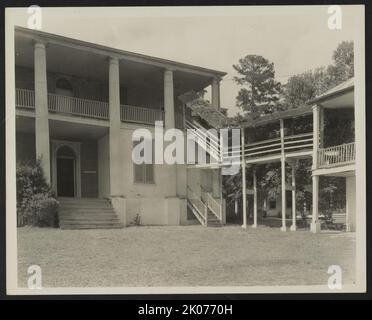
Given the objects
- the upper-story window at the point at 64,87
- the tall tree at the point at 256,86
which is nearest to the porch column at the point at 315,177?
the tall tree at the point at 256,86

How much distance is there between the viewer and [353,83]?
8.38 meters

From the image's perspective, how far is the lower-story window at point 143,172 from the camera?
9227mm

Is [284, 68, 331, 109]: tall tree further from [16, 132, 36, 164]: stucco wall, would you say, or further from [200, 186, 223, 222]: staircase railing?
[16, 132, 36, 164]: stucco wall

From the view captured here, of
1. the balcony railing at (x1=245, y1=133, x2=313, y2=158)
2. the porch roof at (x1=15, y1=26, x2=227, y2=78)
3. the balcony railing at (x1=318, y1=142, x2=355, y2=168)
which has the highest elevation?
the porch roof at (x1=15, y1=26, x2=227, y2=78)

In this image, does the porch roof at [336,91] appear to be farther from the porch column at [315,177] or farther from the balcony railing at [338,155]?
the balcony railing at [338,155]

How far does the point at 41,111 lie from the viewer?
31.5 ft

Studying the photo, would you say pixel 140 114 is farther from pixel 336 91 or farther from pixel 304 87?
pixel 336 91

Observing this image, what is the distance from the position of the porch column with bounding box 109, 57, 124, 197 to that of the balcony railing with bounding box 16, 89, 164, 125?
16 cm

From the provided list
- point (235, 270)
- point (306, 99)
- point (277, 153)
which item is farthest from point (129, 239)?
point (306, 99)

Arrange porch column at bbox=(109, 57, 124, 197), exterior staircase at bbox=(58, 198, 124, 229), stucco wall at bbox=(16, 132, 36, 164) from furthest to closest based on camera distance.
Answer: porch column at bbox=(109, 57, 124, 197) → exterior staircase at bbox=(58, 198, 124, 229) → stucco wall at bbox=(16, 132, 36, 164)

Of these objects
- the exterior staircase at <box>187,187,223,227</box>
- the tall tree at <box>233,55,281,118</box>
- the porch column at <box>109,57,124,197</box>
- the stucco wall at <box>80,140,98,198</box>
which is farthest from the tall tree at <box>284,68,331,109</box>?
the stucco wall at <box>80,140,98,198</box>

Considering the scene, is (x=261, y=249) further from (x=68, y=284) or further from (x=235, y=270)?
(x=68, y=284)

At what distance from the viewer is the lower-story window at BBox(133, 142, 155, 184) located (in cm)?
923

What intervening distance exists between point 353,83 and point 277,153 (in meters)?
2.50
